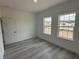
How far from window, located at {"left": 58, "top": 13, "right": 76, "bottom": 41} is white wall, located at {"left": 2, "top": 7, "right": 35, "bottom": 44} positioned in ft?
9.17

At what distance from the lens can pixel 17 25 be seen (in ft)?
15.5

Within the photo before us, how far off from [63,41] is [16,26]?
3559 millimetres

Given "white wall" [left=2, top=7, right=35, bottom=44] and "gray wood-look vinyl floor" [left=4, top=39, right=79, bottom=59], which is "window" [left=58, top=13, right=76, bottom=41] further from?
"white wall" [left=2, top=7, right=35, bottom=44]

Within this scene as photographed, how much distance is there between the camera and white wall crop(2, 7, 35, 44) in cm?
418

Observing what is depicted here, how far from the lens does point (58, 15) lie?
381cm

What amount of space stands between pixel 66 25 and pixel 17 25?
3550 mm

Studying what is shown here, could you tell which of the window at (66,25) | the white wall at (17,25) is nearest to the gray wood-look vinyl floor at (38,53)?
the window at (66,25)

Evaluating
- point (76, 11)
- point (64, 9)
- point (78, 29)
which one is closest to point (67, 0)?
point (64, 9)

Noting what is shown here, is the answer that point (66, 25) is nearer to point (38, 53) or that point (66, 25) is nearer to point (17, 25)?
point (38, 53)

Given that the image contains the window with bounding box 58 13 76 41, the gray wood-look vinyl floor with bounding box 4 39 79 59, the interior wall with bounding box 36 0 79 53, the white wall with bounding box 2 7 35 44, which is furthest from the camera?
the white wall with bounding box 2 7 35 44

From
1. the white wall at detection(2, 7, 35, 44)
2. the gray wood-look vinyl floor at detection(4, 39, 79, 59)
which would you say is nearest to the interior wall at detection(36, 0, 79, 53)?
the gray wood-look vinyl floor at detection(4, 39, 79, 59)

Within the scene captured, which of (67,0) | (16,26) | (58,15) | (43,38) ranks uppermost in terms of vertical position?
(67,0)

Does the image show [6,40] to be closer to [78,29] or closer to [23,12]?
[23,12]

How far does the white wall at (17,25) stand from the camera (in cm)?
418
